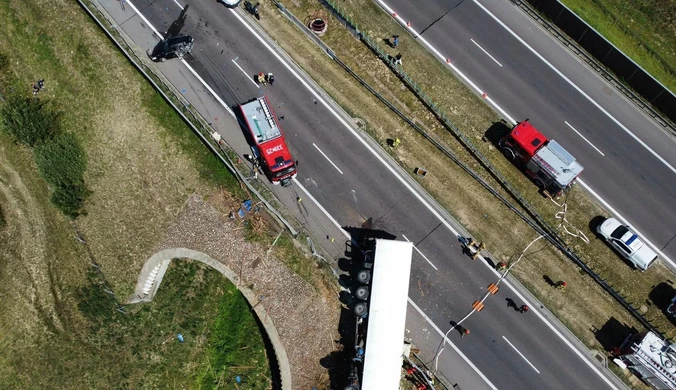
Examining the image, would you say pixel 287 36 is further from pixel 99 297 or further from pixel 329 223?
pixel 99 297

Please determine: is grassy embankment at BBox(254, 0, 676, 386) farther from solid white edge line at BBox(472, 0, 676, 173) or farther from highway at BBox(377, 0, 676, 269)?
solid white edge line at BBox(472, 0, 676, 173)

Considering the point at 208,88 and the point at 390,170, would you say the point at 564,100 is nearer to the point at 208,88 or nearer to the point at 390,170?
the point at 390,170

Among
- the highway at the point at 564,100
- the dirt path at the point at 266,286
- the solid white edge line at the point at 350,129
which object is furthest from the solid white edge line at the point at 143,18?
the highway at the point at 564,100

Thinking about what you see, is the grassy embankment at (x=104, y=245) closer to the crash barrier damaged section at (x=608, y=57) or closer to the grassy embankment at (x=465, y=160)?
the grassy embankment at (x=465, y=160)

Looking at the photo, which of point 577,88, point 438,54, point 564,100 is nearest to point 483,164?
point 564,100

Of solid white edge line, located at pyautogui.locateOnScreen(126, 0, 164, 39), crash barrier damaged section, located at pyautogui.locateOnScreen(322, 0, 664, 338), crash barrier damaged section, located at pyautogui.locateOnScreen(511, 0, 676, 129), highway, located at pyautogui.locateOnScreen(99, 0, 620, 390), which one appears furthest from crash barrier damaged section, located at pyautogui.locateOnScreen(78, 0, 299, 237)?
crash barrier damaged section, located at pyautogui.locateOnScreen(511, 0, 676, 129)

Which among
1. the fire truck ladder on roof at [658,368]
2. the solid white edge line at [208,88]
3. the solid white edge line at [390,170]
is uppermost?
the fire truck ladder on roof at [658,368]
